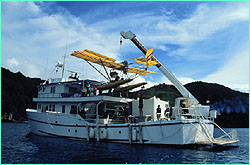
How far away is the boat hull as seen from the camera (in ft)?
50.0

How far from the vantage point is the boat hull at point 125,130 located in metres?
15.2

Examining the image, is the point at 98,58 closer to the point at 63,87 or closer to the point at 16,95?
the point at 63,87

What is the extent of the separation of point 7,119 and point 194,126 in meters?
113

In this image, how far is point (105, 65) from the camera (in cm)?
2184

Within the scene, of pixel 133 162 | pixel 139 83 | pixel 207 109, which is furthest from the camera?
pixel 139 83

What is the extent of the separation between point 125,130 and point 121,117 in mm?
3999

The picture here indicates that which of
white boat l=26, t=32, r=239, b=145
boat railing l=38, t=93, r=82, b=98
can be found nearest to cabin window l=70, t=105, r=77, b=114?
white boat l=26, t=32, r=239, b=145

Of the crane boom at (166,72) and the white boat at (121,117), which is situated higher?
the crane boom at (166,72)

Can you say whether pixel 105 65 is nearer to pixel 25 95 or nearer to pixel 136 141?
pixel 136 141

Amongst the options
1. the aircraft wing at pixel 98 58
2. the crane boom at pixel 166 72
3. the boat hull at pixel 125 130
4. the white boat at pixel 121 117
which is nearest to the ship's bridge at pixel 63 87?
the white boat at pixel 121 117

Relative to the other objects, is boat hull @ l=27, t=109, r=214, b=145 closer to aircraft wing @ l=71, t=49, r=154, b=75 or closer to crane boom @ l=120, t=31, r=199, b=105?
crane boom @ l=120, t=31, r=199, b=105

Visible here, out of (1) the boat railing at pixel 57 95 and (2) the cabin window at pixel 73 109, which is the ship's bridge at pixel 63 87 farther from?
(2) the cabin window at pixel 73 109

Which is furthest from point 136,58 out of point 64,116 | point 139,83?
point 64,116

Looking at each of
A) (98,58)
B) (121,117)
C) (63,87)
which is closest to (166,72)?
(121,117)
